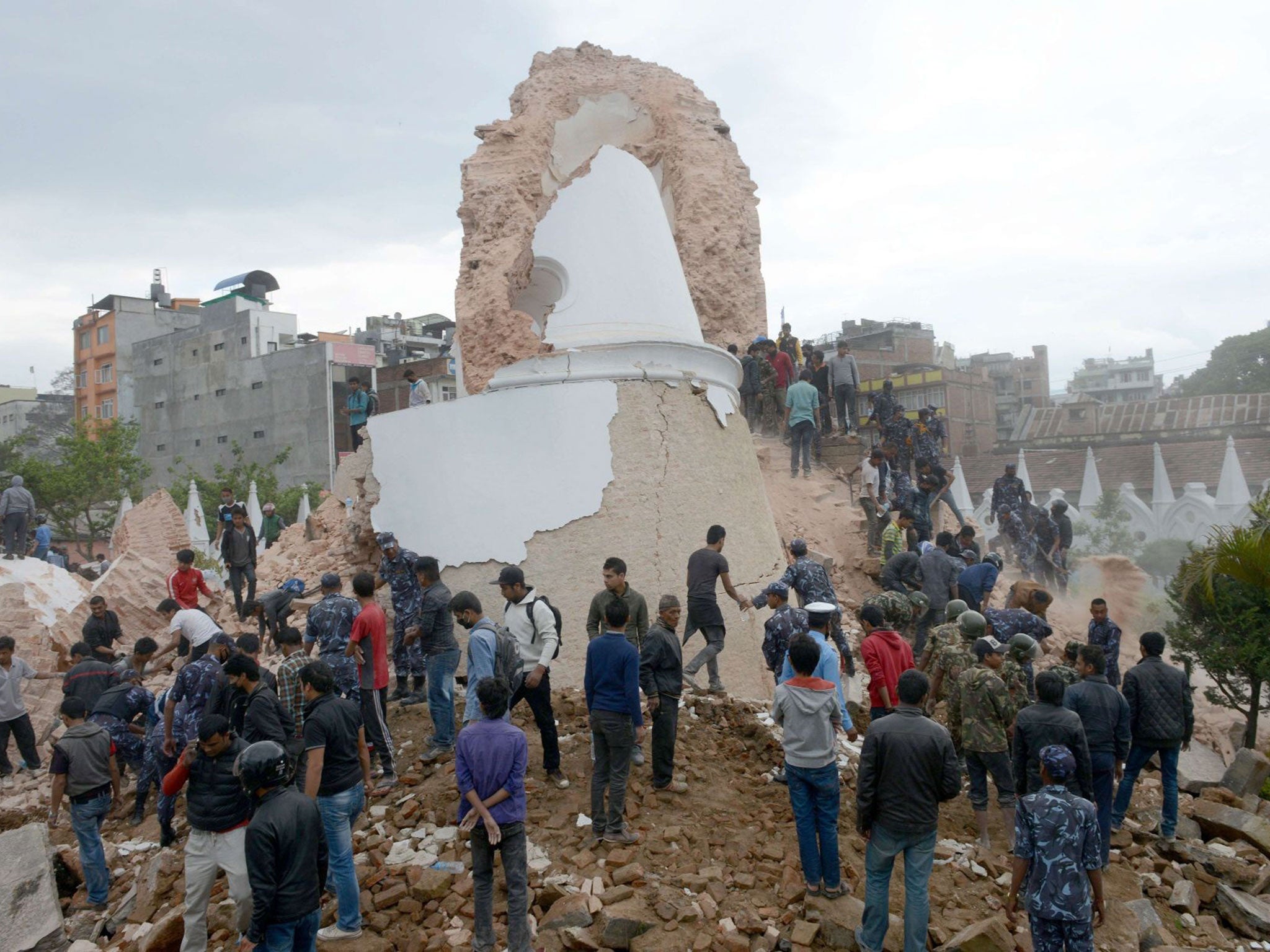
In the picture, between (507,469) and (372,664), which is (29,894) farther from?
(507,469)

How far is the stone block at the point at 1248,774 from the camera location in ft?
24.7

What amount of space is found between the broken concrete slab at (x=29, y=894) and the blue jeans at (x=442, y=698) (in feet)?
7.88

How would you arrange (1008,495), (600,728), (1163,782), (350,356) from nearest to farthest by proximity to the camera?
(600,728)
(1163,782)
(1008,495)
(350,356)

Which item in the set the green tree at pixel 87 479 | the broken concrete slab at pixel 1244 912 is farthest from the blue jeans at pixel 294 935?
the green tree at pixel 87 479

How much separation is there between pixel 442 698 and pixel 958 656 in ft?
11.3

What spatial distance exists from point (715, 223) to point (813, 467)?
389 centimetres

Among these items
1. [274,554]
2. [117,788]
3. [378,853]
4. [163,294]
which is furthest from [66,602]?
[163,294]

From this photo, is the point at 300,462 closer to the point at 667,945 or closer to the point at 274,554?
the point at 274,554

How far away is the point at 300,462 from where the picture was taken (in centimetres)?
4003

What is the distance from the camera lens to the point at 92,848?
18.9ft

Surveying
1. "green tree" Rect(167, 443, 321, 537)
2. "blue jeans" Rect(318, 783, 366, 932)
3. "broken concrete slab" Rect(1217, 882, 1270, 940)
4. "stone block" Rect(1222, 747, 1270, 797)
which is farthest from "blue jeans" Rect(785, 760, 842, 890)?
"green tree" Rect(167, 443, 321, 537)

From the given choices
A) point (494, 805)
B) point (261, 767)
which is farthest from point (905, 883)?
point (261, 767)

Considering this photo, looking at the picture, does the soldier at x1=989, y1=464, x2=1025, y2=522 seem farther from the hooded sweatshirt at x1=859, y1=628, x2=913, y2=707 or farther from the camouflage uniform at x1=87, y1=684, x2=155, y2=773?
the camouflage uniform at x1=87, y1=684, x2=155, y2=773

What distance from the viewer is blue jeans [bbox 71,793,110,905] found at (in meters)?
5.75
